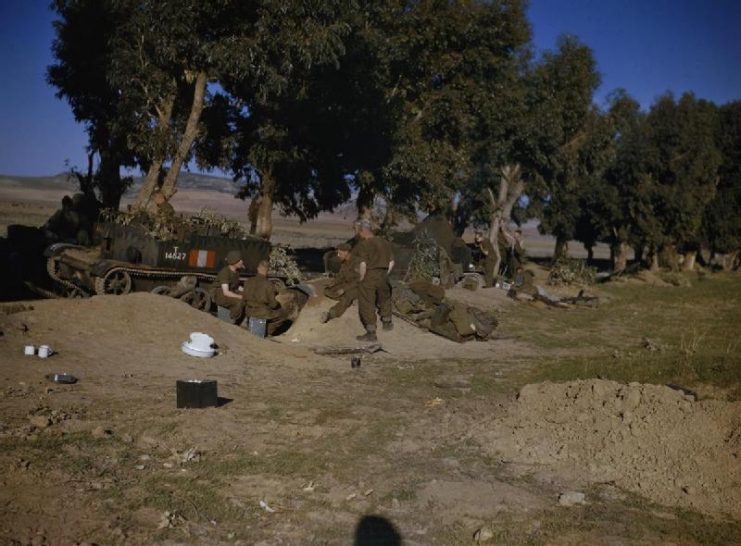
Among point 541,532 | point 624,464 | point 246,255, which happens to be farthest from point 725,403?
point 246,255

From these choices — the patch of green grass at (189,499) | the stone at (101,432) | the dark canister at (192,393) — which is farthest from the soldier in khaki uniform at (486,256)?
the patch of green grass at (189,499)

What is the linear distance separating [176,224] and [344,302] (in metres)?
3.93

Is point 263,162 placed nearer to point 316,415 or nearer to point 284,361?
point 284,361

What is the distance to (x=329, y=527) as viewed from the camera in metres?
5.18

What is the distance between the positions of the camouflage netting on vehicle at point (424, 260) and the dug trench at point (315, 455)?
9617 millimetres

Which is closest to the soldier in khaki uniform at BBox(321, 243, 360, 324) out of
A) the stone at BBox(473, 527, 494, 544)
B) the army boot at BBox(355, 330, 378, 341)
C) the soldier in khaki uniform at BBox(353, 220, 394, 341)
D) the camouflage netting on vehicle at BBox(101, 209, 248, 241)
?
the soldier in khaki uniform at BBox(353, 220, 394, 341)

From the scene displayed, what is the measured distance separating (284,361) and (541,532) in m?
6.36

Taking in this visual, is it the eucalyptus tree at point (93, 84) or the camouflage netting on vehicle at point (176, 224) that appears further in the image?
the eucalyptus tree at point (93, 84)

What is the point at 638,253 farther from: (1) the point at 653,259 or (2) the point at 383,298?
(2) the point at 383,298

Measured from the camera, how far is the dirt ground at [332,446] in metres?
5.19

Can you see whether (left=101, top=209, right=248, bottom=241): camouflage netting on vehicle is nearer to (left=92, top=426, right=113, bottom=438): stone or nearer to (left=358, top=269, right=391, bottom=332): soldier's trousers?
(left=358, top=269, right=391, bottom=332): soldier's trousers

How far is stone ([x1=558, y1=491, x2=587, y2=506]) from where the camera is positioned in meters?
5.82

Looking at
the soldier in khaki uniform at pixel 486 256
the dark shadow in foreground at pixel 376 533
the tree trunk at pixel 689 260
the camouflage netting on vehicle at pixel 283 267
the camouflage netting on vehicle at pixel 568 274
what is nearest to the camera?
the dark shadow in foreground at pixel 376 533

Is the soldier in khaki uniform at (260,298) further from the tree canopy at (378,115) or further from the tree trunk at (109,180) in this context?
the tree trunk at (109,180)
